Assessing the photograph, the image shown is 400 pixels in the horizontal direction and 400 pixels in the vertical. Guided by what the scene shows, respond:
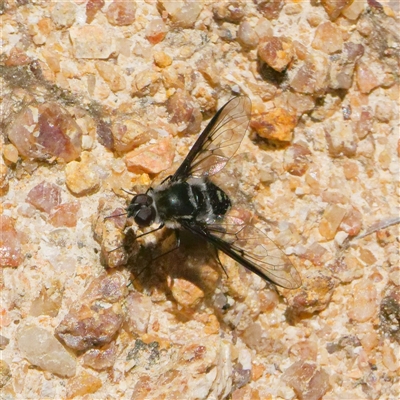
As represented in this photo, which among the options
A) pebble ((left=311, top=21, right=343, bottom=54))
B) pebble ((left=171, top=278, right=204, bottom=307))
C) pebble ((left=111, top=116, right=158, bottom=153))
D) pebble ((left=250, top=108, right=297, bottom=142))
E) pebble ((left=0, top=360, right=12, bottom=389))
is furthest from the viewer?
pebble ((left=311, top=21, right=343, bottom=54))

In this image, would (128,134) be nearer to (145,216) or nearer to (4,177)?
(145,216)

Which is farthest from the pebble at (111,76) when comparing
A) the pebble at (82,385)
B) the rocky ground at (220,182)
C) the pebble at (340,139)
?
the pebble at (82,385)

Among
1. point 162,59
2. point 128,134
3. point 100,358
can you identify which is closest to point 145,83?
point 162,59

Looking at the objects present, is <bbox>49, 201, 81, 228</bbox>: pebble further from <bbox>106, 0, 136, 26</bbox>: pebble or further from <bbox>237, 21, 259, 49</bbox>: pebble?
<bbox>237, 21, 259, 49</bbox>: pebble

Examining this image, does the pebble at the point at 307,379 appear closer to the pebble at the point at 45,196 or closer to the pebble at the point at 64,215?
the pebble at the point at 64,215

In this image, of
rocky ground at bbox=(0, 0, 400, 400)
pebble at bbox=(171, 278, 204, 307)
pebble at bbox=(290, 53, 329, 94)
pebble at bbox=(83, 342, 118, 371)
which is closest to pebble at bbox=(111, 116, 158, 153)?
rocky ground at bbox=(0, 0, 400, 400)

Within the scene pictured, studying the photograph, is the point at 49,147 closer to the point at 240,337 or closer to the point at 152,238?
the point at 152,238
